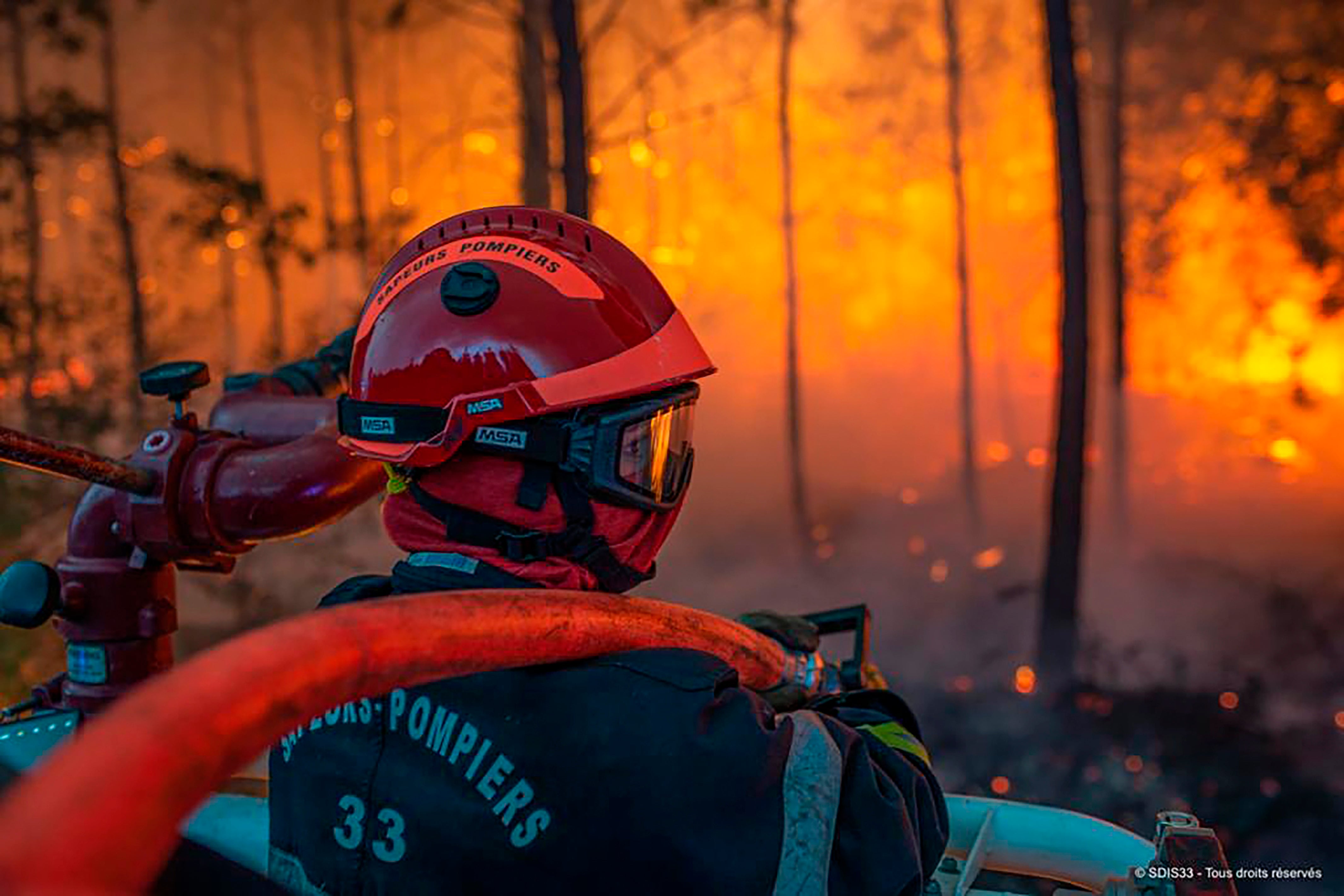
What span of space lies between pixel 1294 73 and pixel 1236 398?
5.73m

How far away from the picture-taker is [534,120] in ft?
39.3

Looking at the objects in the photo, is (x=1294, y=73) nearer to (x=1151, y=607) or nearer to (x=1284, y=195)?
(x=1284, y=195)

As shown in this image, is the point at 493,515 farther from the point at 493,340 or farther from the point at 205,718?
the point at 205,718

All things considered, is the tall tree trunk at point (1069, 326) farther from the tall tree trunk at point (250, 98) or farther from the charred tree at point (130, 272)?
the tall tree trunk at point (250, 98)

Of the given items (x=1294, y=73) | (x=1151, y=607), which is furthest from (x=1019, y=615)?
(x=1294, y=73)

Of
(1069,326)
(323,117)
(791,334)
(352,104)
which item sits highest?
(323,117)

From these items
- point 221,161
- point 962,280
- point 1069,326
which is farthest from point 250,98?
point 1069,326

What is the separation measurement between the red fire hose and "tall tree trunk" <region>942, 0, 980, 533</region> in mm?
16027

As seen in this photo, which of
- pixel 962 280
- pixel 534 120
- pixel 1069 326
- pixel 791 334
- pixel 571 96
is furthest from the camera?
pixel 791 334

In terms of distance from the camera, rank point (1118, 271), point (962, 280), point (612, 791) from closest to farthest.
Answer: point (612, 791) < point (1118, 271) < point (962, 280)

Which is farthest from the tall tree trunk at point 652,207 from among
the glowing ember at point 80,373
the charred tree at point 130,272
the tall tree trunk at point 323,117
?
the glowing ember at point 80,373

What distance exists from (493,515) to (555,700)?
0.33 meters

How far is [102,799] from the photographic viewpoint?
0.83 m

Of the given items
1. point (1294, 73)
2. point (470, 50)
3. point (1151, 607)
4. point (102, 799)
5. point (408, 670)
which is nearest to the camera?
point (102, 799)
